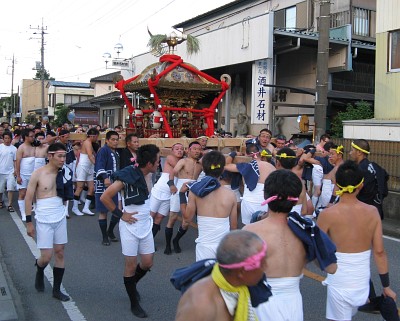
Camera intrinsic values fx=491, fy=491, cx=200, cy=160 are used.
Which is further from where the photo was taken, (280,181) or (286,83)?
(286,83)

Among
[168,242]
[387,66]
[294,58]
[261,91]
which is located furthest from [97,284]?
[294,58]

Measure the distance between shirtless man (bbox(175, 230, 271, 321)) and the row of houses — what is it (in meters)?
11.8

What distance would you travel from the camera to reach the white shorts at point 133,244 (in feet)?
16.8

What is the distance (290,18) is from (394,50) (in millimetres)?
8409

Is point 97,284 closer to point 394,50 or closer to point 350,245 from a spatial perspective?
point 350,245

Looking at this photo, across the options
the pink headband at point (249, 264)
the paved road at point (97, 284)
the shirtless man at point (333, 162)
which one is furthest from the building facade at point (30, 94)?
the pink headband at point (249, 264)

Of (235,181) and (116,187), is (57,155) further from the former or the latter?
(235,181)

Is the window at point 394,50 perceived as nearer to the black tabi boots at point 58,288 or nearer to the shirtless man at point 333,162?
the shirtless man at point 333,162

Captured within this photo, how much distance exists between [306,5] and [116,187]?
56.9 ft

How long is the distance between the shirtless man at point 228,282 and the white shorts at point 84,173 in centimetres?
903

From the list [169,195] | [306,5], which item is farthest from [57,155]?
[306,5]

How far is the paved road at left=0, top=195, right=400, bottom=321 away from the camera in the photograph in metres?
5.24

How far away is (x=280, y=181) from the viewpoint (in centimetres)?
319

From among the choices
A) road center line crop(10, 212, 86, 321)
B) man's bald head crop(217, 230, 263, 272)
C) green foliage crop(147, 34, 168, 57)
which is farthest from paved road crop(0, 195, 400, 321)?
green foliage crop(147, 34, 168, 57)
